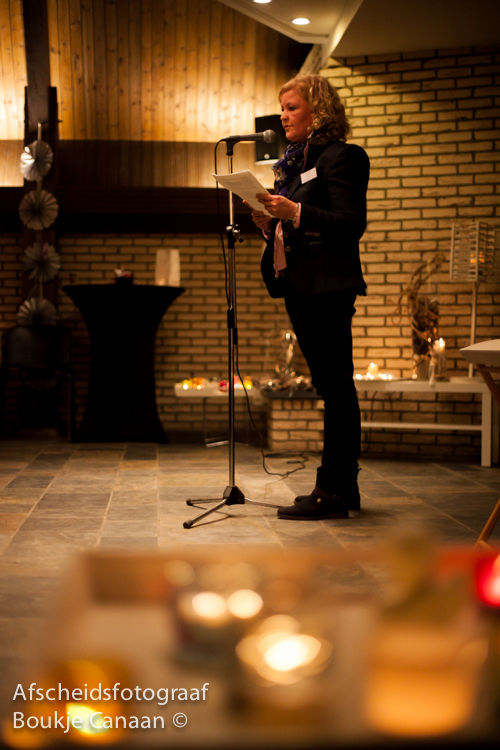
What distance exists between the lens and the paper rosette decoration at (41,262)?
5.65 meters

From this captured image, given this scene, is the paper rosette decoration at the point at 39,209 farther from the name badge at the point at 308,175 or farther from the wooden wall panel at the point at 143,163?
the name badge at the point at 308,175

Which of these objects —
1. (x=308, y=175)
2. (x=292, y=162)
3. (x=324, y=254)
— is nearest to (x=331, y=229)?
(x=324, y=254)

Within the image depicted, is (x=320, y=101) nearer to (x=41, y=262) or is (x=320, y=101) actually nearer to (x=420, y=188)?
(x=420, y=188)

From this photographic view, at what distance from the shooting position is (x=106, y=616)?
2.32 feet

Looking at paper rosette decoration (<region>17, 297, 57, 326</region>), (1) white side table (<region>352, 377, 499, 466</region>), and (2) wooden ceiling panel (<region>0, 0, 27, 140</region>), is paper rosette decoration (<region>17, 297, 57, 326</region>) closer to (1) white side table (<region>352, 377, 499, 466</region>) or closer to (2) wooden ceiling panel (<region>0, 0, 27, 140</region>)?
(2) wooden ceiling panel (<region>0, 0, 27, 140</region>)

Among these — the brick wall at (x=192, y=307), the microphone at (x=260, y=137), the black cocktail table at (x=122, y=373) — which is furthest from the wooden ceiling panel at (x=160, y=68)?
the microphone at (x=260, y=137)

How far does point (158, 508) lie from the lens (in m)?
3.06

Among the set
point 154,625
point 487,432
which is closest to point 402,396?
point 487,432

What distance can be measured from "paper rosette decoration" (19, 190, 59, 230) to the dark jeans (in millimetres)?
3499

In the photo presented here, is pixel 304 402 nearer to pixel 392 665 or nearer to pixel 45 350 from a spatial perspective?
pixel 45 350

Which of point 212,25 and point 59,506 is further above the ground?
point 212,25

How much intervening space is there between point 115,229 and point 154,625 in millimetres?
5785

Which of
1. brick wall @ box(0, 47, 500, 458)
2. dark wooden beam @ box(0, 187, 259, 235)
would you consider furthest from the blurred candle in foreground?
dark wooden beam @ box(0, 187, 259, 235)

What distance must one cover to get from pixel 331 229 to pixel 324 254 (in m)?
0.10
